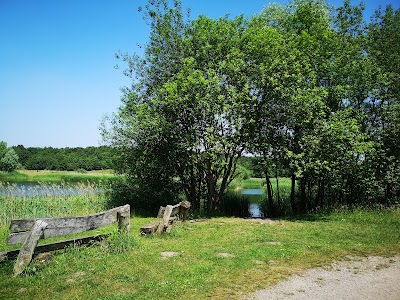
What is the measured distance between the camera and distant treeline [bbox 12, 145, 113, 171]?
95000 millimetres

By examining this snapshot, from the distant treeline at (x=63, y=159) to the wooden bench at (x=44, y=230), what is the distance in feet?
272

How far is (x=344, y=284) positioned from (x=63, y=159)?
327 feet

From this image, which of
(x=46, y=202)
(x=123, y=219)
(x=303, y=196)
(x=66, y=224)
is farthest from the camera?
(x=303, y=196)

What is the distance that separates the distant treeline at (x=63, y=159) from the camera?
95000 millimetres

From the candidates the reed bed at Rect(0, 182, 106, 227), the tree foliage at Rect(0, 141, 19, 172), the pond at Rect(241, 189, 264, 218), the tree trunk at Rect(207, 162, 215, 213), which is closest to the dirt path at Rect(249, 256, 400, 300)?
the tree trunk at Rect(207, 162, 215, 213)

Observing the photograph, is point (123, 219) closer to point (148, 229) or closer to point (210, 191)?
point (148, 229)

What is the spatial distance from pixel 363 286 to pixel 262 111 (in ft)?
43.2

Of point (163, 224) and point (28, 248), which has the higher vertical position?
point (28, 248)

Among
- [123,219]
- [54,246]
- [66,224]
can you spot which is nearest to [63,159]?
[123,219]

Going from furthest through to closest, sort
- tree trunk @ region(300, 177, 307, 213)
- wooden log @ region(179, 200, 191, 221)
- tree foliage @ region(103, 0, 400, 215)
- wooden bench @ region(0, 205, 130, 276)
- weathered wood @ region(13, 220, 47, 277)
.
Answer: tree trunk @ region(300, 177, 307, 213) → tree foliage @ region(103, 0, 400, 215) → wooden log @ region(179, 200, 191, 221) → wooden bench @ region(0, 205, 130, 276) → weathered wood @ region(13, 220, 47, 277)

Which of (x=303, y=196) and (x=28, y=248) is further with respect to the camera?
(x=303, y=196)

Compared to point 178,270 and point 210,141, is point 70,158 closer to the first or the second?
point 210,141

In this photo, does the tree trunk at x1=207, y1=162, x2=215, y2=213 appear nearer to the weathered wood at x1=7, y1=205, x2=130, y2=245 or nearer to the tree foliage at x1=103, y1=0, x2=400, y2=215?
the tree foliage at x1=103, y1=0, x2=400, y2=215

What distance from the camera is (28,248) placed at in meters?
7.70
